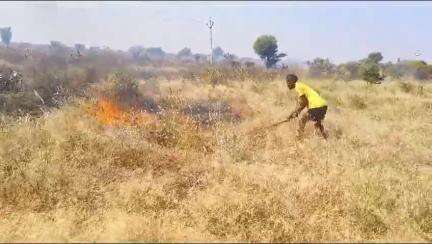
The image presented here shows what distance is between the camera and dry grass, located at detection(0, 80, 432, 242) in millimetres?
4441

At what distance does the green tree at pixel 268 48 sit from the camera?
46.6 m

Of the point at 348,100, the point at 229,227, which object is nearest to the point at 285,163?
the point at 229,227

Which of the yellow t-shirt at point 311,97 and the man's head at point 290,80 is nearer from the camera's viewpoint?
the yellow t-shirt at point 311,97

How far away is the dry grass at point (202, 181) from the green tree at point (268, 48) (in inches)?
1508

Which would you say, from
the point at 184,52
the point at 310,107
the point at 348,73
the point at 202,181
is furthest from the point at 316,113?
the point at 184,52

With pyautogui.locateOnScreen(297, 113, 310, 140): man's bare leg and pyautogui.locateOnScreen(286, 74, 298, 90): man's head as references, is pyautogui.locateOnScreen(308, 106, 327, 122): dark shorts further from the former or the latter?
pyautogui.locateOnScreen(286, 74, 298, 90): man's head

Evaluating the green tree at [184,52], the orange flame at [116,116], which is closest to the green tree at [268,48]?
the orange flame at [116,116]

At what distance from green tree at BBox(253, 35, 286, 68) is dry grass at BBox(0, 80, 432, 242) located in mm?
38310

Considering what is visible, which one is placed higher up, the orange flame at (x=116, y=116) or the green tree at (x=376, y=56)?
the orange flame at (x=116, y=116)

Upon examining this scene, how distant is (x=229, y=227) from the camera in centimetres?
456

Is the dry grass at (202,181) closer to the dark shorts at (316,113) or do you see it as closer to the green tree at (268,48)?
the dark shorts at (316,113)

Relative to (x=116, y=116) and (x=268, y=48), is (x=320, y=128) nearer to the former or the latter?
(x=116, y=116)

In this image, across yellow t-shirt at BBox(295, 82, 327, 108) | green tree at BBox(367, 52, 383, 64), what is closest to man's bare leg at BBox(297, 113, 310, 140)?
yellow t-shirt at BBox(295, 82, 327, 108)

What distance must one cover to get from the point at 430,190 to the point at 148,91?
949 centimetres
